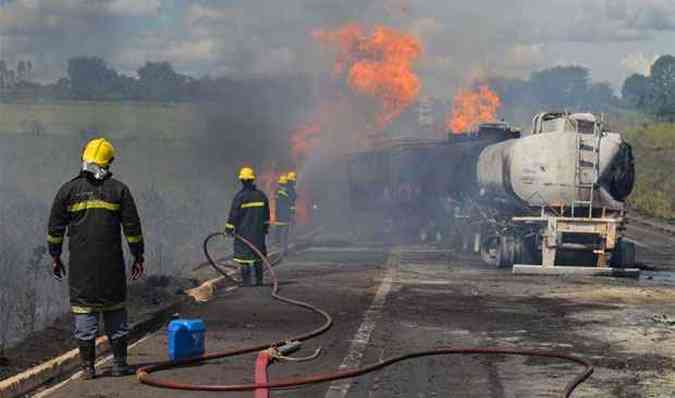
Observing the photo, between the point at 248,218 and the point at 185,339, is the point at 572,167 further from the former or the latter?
the point at 185,339

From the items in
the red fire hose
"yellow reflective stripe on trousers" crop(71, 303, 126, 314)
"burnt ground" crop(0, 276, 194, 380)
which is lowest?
"burnt ground" crop(0, 276, 194, 380)

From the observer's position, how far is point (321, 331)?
1116 centimetres

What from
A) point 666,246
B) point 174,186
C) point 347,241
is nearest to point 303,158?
point 174,186

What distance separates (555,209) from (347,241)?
11043 millimetres

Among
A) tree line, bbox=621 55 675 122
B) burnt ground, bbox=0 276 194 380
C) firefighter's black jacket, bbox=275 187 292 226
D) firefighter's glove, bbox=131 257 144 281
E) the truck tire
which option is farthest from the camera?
tree line, bbox=621 55 675 122

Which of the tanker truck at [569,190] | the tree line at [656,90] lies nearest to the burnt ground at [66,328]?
the tanker truck at [569,190]

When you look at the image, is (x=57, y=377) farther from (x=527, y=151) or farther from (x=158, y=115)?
(x=158, y=115)

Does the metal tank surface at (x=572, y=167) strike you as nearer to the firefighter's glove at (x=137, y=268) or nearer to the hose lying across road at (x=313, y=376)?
the hose lying across road at (x=313, y=376)

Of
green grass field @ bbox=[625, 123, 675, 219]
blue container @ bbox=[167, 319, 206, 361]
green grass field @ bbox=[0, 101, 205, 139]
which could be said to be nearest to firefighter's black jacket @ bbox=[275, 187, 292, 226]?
blue container @ bbox=[167, 319, 206, 361]

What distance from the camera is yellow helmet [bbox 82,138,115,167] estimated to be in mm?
8648

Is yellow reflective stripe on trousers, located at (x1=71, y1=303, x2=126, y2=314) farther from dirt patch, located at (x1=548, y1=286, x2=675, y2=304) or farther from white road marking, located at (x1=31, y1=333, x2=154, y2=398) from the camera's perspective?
dirt patch, located at (x1=548, y1=286, x2=675, y2=304)

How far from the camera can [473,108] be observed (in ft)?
135

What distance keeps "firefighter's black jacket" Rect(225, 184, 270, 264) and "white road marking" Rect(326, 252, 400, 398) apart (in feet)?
7.05

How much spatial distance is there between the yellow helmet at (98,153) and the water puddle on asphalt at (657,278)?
11.9 m
